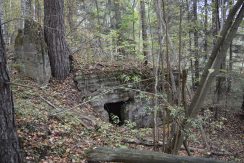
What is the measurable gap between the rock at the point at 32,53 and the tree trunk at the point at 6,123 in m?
4.89

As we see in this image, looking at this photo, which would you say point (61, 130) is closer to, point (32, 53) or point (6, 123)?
point (6, 123)

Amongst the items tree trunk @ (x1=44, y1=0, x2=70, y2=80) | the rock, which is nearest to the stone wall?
tree trunk @ (x1=44, y1=0, x2=70, y2=80)

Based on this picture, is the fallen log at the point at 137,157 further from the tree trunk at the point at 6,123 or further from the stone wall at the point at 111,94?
the stone wall at the point at 111,94

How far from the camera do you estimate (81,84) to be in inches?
426

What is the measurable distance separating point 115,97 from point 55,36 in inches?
126

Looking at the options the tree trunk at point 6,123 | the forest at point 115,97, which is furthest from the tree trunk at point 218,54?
the tree trunk at point 6,123

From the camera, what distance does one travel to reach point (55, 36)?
1016 centimetres

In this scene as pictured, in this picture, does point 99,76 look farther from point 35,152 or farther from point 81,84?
point 35,152

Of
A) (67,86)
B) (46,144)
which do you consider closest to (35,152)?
(46,144)

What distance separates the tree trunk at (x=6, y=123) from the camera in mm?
4715

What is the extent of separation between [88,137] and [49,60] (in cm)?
386

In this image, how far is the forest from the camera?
580cm

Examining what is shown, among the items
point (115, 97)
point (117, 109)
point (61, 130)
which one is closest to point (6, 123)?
point (61, 130)

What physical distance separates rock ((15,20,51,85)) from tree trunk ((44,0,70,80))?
11.2 inches
